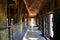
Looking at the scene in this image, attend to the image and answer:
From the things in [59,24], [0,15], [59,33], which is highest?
[0,15]

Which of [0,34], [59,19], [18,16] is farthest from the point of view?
[18,16]

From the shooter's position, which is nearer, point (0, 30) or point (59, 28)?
point (0, 30)

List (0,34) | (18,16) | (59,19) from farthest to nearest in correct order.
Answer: (18,16) < (59,19) < (0,34)

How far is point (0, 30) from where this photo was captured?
3439mm

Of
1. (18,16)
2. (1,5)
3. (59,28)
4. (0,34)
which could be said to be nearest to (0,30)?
(0,34)

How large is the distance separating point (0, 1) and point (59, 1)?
5.23 ft

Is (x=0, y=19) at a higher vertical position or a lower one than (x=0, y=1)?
lower

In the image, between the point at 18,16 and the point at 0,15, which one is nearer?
the point at 0,15

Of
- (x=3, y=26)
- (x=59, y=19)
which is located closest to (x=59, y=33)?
(x=59, y=19)

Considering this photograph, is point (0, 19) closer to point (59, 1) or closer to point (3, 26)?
point (3, 26)

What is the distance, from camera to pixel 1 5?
11.8 feet

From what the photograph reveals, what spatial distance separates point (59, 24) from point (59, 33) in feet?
0.81

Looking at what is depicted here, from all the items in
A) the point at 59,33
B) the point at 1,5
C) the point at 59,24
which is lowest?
the point at 59,33

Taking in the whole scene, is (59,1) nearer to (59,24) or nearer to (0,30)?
(59,24)
